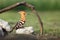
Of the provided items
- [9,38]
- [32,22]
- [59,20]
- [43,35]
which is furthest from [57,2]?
[9,38]

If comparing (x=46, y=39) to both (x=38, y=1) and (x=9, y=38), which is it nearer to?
(x=9, y=38)

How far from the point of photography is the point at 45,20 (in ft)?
11.7

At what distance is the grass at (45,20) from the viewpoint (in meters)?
3.13

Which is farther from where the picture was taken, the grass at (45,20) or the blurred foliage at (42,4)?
the blurred foliage at (42,4)

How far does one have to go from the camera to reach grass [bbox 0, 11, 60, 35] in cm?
313

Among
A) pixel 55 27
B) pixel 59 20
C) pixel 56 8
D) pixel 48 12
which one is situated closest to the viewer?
pixel 55 27

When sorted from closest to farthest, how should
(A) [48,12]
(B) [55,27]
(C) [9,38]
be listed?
(C) [9,38] → (B) [55,27] → (A) [48,12]

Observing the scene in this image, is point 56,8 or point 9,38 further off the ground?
point 9,38

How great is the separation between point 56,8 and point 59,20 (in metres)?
0.80

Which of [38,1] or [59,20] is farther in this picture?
[38,1]

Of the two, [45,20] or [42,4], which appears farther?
[42,4]

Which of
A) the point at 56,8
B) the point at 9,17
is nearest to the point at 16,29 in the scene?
the point at 9,17

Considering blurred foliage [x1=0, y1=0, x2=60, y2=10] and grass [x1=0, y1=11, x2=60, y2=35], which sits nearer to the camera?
grass [x1=0, y1=11, x2=60, y2=35]

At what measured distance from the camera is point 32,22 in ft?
11.0
